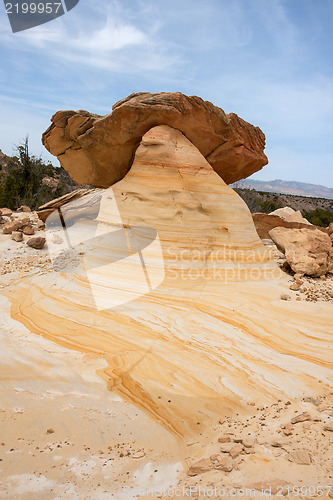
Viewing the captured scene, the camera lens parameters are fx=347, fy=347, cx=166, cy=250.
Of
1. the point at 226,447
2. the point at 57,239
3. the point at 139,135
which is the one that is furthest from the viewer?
the point at 57,239

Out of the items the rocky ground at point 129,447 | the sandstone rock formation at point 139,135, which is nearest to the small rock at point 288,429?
the rocky ground at point 129,447

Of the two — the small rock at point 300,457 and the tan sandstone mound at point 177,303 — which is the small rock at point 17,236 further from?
the small rock at point 300,457

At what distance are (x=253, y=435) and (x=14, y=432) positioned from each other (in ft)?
6.84

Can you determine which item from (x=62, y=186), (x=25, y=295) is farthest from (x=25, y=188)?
(x=25, y=295)

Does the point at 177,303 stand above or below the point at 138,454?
above

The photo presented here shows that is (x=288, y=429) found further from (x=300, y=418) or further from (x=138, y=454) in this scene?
(x=138, y=454)

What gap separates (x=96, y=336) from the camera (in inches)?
184

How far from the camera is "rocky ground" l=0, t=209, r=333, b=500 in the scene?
2400mm

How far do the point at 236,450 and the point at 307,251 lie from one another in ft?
15.6

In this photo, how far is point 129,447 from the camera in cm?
297

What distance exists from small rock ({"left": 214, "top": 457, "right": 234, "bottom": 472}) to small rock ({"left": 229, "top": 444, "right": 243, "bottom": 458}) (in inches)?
2.0

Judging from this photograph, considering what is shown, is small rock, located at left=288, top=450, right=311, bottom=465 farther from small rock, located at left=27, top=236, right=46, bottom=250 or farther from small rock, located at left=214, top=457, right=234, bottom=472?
small rock, located at left=27, top=236, right=46, bottom=250

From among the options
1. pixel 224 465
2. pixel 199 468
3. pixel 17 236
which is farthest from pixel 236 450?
pixel 17 236

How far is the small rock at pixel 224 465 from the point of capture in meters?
2.52
